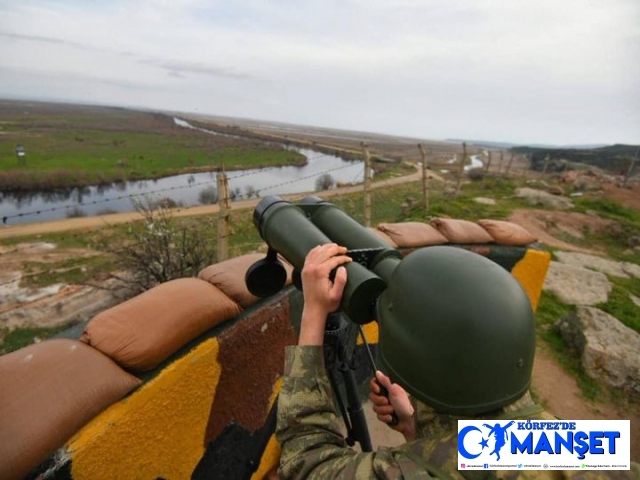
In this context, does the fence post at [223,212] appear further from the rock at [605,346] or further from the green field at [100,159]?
the green field at [100,159]

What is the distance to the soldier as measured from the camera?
34.5 inches

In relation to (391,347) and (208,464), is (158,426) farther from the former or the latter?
(391,347)

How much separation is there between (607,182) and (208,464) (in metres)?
19.5

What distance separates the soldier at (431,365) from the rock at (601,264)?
6.38 metres

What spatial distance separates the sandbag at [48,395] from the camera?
1.08 meters

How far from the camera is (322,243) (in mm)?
1310

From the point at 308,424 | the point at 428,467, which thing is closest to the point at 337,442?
the point at 308,424

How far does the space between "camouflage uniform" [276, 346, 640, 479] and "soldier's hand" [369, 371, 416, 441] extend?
0.18 metres

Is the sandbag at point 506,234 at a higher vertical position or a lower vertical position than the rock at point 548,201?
higher

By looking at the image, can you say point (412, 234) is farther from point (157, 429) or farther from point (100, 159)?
point (100, 159)

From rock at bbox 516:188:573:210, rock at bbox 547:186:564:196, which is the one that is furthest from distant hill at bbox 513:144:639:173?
rock at bbox 516:188:573:210

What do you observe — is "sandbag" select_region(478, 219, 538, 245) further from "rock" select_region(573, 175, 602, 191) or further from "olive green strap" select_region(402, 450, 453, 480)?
"rock" select_region(573, 175, 602, 191)

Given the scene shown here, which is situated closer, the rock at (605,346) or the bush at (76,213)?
the rock at (605,346)

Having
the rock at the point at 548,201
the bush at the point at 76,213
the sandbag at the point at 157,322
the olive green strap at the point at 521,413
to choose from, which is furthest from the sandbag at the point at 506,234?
the bush at the point at 76,213
